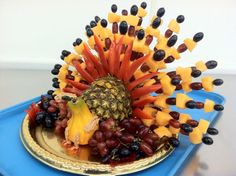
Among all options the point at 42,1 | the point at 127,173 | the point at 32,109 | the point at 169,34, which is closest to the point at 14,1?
the point at 42,1

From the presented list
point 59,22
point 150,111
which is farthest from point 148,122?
point 59,22

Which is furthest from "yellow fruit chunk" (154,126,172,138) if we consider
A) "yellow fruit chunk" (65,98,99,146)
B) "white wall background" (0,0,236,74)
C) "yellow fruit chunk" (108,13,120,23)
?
"white wall background" (0,0,236,74)

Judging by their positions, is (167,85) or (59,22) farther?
(59,22)

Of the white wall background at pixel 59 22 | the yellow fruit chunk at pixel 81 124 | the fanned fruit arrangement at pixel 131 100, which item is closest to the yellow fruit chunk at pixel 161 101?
the fanned fruit arrangement at pixel 131 100

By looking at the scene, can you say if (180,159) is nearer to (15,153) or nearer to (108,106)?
(108,106)

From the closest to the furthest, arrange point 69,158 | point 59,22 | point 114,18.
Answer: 1. point 69,158
2. point 114,18
3. point 59,22

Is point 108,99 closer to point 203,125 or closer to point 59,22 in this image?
point 203,125
